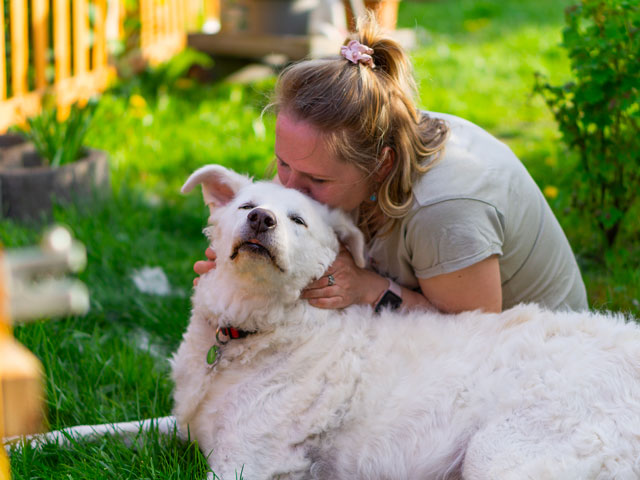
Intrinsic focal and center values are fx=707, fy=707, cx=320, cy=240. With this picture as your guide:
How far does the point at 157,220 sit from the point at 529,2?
11.6m

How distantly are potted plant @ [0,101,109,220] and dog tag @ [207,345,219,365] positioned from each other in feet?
8.36

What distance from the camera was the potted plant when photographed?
190 inches

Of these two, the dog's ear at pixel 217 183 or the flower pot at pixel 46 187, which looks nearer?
the dog's ear at pixel 217 183

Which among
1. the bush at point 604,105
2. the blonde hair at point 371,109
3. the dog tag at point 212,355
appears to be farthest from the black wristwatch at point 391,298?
the bush at point 604,105

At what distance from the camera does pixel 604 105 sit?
387 centimetres

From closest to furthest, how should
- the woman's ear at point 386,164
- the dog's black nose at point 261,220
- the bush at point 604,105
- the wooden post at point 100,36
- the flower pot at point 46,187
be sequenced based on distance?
the dog's black nose at point 261,220 < the woman's ear at point 386,164 < the bush at point 604,105 < the flower pot at point 46,187 < the wooden post at point 100,36

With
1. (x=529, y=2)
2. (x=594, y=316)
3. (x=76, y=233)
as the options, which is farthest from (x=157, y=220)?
(x=529, y=2)

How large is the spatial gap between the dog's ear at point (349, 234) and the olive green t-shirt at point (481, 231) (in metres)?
0.19

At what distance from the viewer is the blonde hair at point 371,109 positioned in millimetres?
2840

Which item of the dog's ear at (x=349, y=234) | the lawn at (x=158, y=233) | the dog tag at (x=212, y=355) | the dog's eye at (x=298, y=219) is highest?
the dog's eye at (x=298, y=219)

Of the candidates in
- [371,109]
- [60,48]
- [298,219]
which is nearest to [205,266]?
[298,219]

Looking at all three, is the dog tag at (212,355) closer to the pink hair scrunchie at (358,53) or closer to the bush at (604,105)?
the pink hair scrunchie at (358,53)

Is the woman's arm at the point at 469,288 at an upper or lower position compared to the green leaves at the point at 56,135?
upper

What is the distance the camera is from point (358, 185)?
300cm
